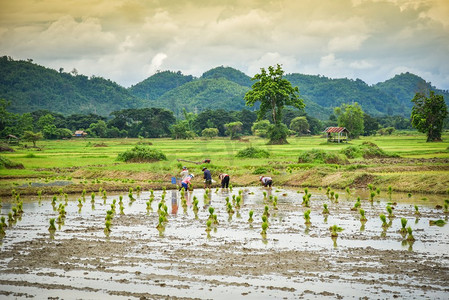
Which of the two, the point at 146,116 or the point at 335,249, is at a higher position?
the point at 146,116

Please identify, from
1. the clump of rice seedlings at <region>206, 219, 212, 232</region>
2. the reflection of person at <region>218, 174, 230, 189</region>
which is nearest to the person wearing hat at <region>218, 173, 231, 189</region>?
the reflection of person at <region>218, 174, 230, 189</region>

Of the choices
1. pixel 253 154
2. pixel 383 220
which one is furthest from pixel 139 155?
pixel 383 220

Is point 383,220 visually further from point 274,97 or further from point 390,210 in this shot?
point 274,97

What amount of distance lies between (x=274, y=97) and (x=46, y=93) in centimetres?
13319

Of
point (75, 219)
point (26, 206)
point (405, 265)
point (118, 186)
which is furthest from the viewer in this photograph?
point (118, 186)

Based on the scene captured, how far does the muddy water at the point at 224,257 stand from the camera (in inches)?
413

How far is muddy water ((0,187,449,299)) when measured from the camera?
1049cm

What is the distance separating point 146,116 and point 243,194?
91.1 metres

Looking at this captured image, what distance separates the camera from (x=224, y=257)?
510 inches

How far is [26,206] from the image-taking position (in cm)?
2266

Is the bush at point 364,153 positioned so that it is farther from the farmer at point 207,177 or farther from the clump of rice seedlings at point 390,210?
the clump of rice seedlings at point 390,210

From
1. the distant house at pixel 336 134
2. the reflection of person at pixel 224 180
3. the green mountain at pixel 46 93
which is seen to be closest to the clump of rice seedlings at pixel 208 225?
the reflection of person at pixel 224 180

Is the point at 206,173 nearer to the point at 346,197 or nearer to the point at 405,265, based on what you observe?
the point at 346,197

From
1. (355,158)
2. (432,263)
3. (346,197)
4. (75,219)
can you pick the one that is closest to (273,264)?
(432,263)
